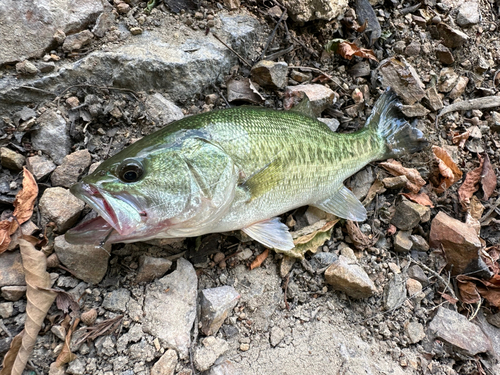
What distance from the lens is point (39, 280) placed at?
2.04 metres

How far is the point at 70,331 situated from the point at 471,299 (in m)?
3.20

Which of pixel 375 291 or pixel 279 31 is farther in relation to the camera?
pixel 279 31

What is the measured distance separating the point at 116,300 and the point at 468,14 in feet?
16.7

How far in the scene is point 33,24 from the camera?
253 cm

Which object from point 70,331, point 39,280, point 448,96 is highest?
point 448,96

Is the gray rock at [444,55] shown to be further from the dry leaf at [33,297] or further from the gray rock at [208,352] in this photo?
the dry leaf at [33,297]

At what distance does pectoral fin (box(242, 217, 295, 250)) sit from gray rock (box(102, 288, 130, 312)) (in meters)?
0.93

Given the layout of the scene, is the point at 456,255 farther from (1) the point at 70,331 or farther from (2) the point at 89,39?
(2) the point at 89,39

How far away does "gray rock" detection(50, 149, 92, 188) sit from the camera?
2371 millimetres

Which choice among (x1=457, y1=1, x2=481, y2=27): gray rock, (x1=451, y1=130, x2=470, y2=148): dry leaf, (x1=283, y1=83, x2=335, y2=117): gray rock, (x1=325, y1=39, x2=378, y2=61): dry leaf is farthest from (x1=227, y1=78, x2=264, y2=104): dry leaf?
(x1=457, y1=1, x2=481, y2=27): gray rock

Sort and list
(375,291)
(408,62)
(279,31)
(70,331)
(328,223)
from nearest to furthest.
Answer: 1. (70,331)
2. (375,291)
3. (328,223)
4. (279,31)
5. (408,62)

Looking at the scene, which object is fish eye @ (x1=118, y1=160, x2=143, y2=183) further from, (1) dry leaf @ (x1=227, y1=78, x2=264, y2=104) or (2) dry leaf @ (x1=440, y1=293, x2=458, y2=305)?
(2) dry leaf @ (x1=440, y1=293, x2=458, y2=305)

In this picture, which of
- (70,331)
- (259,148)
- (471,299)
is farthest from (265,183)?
(471,299)

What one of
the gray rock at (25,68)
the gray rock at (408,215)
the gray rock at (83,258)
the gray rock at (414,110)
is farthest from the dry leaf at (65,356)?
the gray rock at (414,110)
